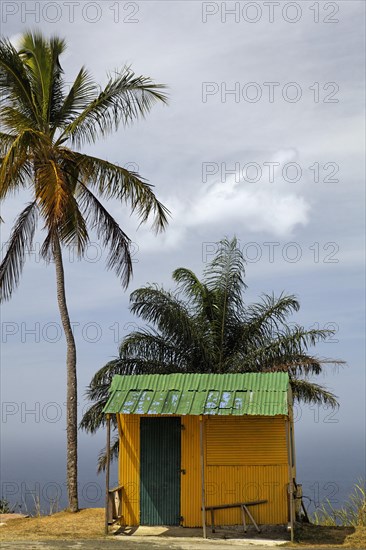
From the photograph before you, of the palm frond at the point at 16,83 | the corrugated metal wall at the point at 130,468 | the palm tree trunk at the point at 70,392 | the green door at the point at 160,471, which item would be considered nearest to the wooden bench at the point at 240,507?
the green door at the point at 160,471

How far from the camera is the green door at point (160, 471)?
18.0m

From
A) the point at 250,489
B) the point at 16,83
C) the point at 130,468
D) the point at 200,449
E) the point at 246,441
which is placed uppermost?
the point at 16,83

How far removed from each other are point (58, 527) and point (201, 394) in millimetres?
4975

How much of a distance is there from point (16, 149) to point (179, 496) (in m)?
9.95

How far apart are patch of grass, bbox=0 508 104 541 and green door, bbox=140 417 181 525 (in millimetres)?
1312

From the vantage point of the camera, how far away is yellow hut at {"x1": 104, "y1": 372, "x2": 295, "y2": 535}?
690 inches

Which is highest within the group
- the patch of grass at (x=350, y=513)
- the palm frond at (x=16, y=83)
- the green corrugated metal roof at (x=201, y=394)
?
the palm frond at (x=16, y=83)

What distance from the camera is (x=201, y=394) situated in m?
17.8

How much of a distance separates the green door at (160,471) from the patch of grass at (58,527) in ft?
4.30

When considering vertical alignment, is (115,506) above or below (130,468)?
below

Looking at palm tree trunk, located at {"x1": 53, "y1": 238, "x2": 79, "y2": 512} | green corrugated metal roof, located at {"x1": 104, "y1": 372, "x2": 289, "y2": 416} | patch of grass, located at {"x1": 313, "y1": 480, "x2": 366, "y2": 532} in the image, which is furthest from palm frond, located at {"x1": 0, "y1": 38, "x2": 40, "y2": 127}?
patch of grass, located at {"x1": 313, "y1": 480, "x2": 366, "y2": 532}

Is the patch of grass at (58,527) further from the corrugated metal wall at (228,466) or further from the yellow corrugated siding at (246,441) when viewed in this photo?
the yellow corrugated siding at (246,441)

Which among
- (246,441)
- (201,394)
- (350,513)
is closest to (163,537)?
(246,441)

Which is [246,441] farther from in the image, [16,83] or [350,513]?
[16,83]
